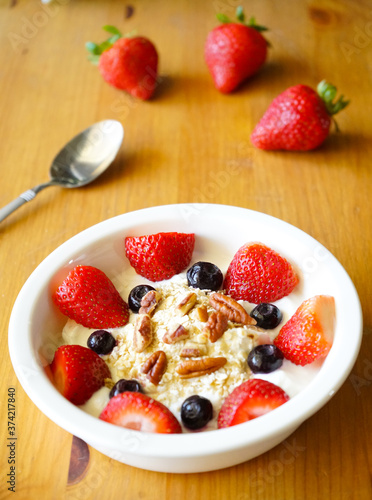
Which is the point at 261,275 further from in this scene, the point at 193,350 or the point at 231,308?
the point at 193,350

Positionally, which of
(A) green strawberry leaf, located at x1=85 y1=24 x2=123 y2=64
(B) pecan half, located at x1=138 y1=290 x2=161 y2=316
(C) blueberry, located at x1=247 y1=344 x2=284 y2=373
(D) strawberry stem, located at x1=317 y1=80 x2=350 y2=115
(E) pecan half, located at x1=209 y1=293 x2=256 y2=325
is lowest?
(D) strawberry stem, located at x1=317 y1=80 x2=350 y2=115

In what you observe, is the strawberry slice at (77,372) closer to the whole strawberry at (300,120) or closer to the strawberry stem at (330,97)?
the whole strawberry at (300,120)

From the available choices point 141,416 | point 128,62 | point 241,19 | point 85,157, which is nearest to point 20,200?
point 85,157

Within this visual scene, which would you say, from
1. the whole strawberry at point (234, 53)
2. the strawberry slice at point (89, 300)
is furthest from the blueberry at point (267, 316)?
the whole strawberry at point (234, 53)

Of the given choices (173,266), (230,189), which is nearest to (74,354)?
(173,266)

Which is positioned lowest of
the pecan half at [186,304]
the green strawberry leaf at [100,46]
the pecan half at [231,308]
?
the pecan half at [231,308]

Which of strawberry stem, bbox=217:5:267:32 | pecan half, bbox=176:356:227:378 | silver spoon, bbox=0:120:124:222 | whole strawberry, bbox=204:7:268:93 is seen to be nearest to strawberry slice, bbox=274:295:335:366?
pecan half, bbox=176:356:227:378

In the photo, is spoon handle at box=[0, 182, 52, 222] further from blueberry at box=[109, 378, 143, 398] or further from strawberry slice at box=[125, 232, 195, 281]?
blueberry at box=[109, 378, 143, 398]
